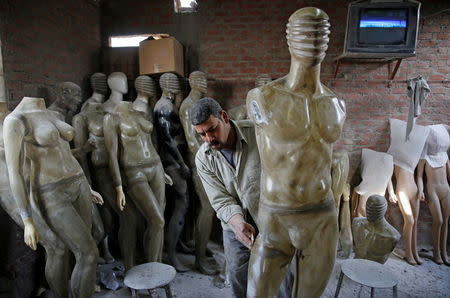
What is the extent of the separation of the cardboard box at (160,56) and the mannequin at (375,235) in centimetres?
276

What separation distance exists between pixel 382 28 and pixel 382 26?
0.08 ft

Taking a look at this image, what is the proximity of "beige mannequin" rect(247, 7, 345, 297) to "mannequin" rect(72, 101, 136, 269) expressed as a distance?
2190 millimetres

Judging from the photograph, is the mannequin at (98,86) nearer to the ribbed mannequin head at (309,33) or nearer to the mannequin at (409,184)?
the ribbed mannequin head at (309,33)

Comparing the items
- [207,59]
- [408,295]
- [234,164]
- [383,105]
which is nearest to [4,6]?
[207,59]

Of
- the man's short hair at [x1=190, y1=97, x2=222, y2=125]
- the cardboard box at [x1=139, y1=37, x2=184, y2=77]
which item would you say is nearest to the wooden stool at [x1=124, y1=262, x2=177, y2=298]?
the man's short hair at [x1=190, y1=97, x2=222, y2=125]

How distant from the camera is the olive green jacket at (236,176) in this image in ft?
5.57

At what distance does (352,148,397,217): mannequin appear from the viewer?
12.9 ft

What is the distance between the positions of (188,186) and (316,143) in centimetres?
305

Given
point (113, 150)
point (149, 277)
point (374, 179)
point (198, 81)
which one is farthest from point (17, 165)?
point (374, 179)

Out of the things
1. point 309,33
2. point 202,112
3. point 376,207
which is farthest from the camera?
point 376,207

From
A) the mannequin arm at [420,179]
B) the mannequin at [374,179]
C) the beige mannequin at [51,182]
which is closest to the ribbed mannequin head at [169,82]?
the beige mannequin at [51,182]

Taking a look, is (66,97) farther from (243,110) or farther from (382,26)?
(382,26)

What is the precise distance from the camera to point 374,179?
13.1 ft

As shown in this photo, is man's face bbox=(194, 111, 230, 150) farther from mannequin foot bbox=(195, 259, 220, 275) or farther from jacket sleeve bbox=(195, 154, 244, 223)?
mannequin foot bbox=(195, 259, 220, 275)
